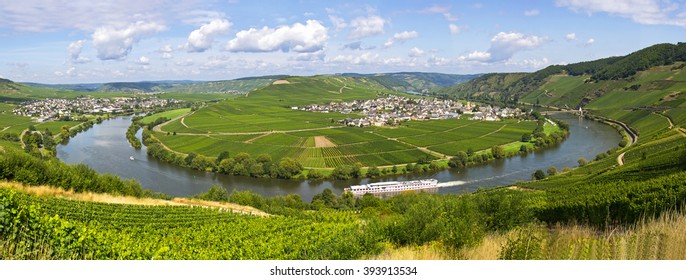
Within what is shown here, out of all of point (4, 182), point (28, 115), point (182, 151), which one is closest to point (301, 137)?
point (182, 151)

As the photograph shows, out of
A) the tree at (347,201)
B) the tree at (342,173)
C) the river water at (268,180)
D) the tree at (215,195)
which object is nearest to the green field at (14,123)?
the river water at (268,180)

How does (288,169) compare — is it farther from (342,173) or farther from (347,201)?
(347,201)

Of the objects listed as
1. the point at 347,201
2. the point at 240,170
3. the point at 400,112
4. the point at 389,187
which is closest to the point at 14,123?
the point at 240,170

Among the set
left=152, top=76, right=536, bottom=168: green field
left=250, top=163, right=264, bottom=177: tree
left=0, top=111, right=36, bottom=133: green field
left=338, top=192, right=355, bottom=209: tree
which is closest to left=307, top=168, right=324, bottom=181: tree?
left=152, top=76, right=536, bottom=168: green field

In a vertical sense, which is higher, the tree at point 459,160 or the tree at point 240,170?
the tree at point 459,160

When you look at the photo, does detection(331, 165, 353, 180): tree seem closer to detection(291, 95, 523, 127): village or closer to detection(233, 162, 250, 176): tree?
detection(233, 162, 250, 176): tree

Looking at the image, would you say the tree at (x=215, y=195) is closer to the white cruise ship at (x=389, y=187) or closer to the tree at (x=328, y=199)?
the tree at (x=328, y=199)
